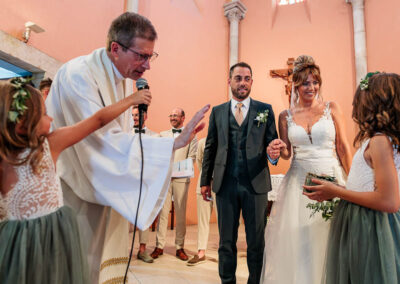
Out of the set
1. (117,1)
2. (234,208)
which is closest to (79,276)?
(234,208)

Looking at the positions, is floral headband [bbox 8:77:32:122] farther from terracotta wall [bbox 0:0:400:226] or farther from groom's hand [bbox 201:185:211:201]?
terracotta wall [bbox 0:0:400:226]

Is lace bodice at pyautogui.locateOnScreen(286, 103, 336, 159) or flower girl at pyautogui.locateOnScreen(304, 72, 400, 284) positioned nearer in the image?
flower girl at pyautogui.locateOnScreen(304, 72, 400, 284)

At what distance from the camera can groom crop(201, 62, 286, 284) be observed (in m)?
2.86

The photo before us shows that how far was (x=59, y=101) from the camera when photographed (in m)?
1.71

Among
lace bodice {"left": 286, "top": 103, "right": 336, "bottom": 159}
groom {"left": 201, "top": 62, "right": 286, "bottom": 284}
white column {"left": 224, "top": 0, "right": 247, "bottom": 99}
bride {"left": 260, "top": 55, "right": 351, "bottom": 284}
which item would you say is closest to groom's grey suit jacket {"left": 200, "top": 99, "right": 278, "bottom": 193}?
groom {"left": 201, "top": 62, "right": 286, "bottom": 284}

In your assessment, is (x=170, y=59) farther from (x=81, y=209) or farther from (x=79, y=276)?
(x=79, y=276)

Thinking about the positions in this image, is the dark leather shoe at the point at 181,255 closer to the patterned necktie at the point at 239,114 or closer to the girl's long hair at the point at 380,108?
the patterned necktie at the point at 239,114

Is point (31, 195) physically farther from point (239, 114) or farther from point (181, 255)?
point (181, 255)

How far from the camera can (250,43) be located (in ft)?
28.5

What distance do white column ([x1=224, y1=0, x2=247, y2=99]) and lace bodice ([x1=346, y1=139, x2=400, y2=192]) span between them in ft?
23.3

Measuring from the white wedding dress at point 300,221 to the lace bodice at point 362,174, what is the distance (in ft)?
2.72

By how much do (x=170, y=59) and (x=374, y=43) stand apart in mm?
4592

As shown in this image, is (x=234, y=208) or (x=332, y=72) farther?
(x=332, y=72)

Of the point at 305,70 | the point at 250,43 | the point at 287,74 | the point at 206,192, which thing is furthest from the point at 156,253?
the point at 250,43
